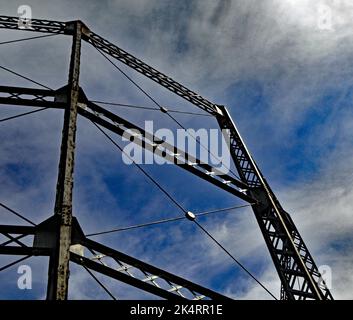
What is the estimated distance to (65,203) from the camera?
261 inches

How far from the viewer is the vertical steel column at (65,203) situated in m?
5.66

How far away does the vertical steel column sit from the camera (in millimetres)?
5664

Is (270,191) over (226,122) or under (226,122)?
under

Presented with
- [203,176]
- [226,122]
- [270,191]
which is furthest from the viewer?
[226,122]

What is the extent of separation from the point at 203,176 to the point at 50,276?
525 cm
